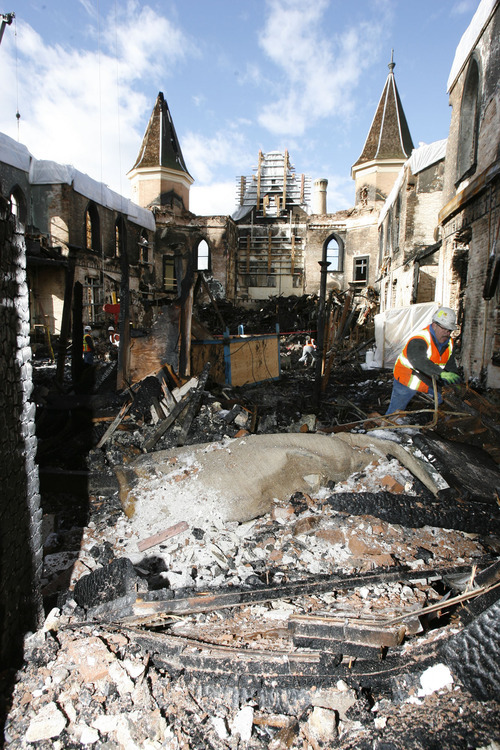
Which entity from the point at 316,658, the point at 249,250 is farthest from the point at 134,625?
the point at 249,250

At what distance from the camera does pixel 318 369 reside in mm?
7934

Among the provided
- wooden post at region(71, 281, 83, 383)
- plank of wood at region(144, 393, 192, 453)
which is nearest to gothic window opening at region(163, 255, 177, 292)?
wooden post at region(71, 281, 83, 383)

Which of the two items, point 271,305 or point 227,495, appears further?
point 271,305

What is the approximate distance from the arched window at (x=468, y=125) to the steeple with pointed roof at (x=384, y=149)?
1639 centimetres

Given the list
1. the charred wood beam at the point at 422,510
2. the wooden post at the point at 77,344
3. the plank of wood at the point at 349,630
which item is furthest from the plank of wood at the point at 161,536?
the wooden post at the point at 77,344

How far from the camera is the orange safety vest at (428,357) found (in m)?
5.37

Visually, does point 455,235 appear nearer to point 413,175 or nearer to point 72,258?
point 413,175

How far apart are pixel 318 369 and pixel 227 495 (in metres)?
4.45

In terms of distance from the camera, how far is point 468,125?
1015cm

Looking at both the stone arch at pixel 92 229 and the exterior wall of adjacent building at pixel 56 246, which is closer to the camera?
the exterior wall of adjacent building at pixel 56 246

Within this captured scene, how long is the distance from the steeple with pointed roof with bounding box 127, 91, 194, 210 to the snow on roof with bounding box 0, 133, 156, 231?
731 cm

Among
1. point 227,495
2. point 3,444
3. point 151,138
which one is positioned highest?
point 151,138

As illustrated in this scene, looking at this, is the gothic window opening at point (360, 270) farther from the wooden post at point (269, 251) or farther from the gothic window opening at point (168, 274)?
the gothic window opening at point (168, 274)

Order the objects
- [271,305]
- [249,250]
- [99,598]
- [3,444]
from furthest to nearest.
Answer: [249,250] < [271,305] < [99,598] < [3,444]
